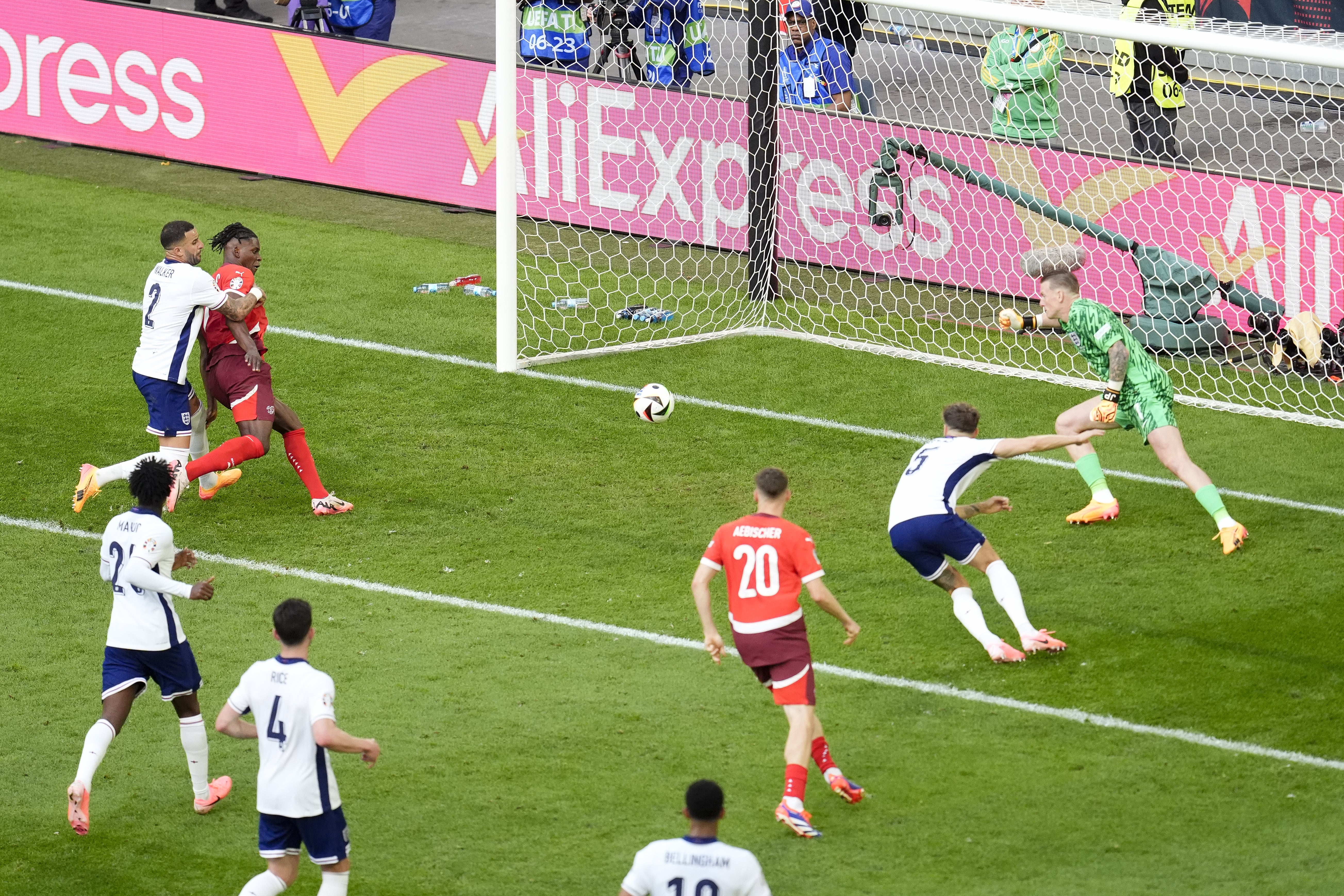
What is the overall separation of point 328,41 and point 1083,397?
855 centimetres

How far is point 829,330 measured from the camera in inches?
600

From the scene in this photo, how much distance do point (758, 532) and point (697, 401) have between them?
5.91 metres

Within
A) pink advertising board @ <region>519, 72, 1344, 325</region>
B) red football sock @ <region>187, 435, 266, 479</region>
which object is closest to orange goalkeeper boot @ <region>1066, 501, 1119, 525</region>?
pink advertising board @ <region>519, 72, 1344, 325</region>

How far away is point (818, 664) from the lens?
9492 mm

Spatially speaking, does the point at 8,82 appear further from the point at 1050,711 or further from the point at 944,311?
the point at 1050,711

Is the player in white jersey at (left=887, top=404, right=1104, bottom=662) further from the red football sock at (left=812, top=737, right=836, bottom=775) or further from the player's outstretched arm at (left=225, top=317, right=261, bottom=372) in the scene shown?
the player's outstretched arm at (left=225, top=317, right=261, bottom=372)

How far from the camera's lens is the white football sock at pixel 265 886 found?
22.1 ft

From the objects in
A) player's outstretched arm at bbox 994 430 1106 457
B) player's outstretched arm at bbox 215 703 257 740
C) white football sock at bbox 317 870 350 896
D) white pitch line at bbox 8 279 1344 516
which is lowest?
white pitch line at bbox 8 279 1344 516

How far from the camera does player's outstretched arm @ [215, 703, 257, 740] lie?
22.4ft

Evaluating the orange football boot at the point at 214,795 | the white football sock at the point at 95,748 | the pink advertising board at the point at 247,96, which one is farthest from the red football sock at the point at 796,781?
the pink advertising board at the point at 247,96

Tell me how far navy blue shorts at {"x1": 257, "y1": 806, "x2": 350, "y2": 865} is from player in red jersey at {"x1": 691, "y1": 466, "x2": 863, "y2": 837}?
179cm

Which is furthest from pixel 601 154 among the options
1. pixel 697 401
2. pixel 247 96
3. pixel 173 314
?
pixel 173 314

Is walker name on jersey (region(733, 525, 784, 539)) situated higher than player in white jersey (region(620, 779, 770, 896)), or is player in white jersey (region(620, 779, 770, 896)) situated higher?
walker name on jersey (region(733, 525, 784, 539))

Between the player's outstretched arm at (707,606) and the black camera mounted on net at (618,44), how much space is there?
28.2 feet
